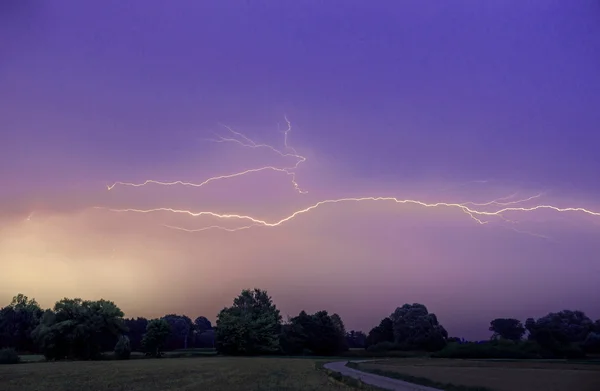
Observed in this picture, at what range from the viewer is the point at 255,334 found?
95.6 meters

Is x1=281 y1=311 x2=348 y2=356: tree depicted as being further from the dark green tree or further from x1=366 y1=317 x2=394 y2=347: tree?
the dark green tree

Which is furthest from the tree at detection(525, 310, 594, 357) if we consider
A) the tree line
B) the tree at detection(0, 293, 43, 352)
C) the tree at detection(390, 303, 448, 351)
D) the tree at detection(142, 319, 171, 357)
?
the tree at detection(0, 293, 43, 352)

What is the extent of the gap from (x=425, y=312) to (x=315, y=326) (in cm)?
3311

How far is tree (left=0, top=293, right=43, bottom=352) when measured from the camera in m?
90.8

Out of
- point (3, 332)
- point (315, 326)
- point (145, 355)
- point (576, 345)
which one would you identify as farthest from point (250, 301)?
point (576, 345)

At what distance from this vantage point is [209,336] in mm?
152375

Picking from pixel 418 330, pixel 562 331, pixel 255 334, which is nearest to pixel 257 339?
pixel 255 334

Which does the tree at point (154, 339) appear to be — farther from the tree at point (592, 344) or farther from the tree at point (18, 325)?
the tree at point (592, 344)

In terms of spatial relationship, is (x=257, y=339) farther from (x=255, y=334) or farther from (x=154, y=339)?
(x=154, y=339)

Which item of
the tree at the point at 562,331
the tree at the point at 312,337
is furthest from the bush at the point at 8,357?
the tree at the point at 562,331

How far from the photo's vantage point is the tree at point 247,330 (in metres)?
93.6

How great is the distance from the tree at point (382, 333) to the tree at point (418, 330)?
20.1 ft

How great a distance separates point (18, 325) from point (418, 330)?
80.5 m

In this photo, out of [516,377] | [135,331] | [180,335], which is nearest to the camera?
[516,377]
